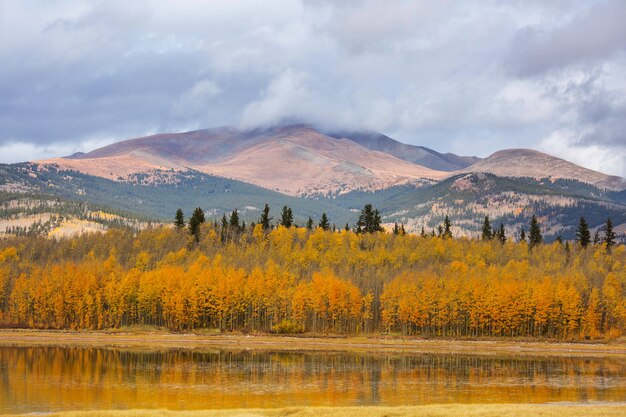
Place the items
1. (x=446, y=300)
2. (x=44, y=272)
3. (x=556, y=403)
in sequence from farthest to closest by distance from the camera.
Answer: (x=44, y=272), (x=446, y=300), (x=556, y=403)

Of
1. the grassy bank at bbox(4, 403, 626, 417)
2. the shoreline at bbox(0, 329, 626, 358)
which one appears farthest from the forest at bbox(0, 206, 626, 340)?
the grassy bank at bbox(4, 403, 626, 417)

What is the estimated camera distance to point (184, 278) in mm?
175750

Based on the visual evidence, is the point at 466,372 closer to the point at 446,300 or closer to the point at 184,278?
the point at 446,300

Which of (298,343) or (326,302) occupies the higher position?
(326,302)

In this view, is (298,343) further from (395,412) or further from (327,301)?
(395,412)

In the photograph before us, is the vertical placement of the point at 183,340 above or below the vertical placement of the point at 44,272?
below

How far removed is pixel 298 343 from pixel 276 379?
57408mm

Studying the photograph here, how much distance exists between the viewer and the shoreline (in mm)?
139500

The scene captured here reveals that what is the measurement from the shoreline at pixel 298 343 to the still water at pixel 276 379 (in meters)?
11.7

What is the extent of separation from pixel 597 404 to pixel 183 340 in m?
92.8

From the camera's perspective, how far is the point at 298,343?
14838 cm

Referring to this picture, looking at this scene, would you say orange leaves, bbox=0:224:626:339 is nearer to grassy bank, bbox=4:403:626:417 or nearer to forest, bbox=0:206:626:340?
forest, bbox=0:206:626:340

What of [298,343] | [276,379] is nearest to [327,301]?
[298,343]

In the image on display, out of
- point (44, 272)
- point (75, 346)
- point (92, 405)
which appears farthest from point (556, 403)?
point (44, 272)
